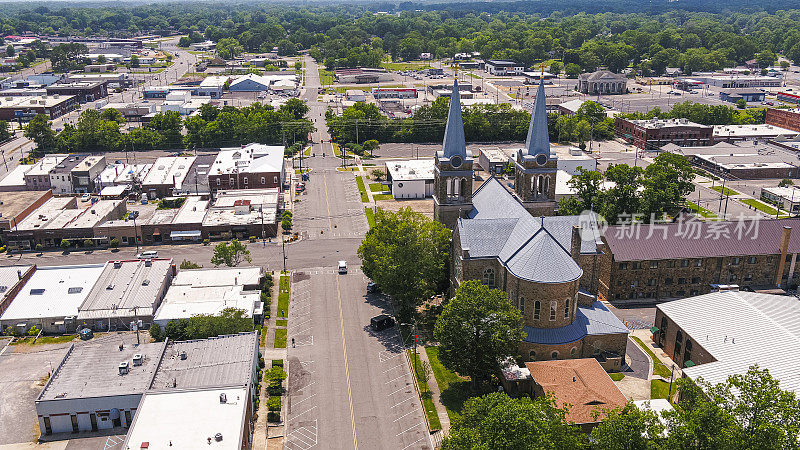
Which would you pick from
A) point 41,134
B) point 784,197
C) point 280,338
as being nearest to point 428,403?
point 280,338

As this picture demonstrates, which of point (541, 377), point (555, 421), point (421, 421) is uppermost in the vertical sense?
point (555, 421)

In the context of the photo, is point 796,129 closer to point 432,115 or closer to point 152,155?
point 432,115

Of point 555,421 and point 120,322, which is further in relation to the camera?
point 120,322

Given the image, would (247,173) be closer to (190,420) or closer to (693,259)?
(190,420)

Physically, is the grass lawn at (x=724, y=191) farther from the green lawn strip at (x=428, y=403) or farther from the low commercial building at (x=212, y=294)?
the low commercial building at (x=212, y=294)

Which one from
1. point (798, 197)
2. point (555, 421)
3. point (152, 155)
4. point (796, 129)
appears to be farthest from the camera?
point (796, 129)

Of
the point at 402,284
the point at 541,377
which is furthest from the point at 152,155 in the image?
the point at 541,377

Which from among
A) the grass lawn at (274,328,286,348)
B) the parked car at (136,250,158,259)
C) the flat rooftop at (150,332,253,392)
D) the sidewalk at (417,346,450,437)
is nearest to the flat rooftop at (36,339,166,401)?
the flat rooftop at (150,332,253,392)
